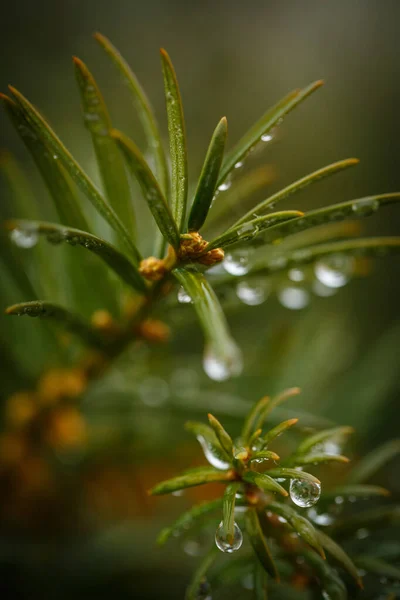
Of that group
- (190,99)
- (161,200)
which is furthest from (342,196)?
(161,200)

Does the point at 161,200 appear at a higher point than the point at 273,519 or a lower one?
higher

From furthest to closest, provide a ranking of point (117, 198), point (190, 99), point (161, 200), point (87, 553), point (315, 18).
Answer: point (315, 18) < point (190, 99) < point (87, 553) < point (117, 198) < point (161, 200)

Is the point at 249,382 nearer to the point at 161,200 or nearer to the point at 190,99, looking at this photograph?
the point at 161,200

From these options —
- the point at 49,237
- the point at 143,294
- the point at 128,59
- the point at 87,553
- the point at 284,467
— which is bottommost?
the point at 87,553

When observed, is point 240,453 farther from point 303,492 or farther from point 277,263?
point 277,263

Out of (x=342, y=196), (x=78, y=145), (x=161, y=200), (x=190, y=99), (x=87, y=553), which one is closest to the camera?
(x=161, y=200)

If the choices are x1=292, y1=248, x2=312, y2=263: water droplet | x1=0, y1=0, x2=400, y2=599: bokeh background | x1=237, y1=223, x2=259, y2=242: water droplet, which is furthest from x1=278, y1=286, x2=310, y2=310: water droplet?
x1=237, y1=223, x2=259, y2=242: water droplet

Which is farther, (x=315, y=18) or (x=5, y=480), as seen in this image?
(x=315, y=18)

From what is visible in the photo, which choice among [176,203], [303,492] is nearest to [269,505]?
[303,492]
